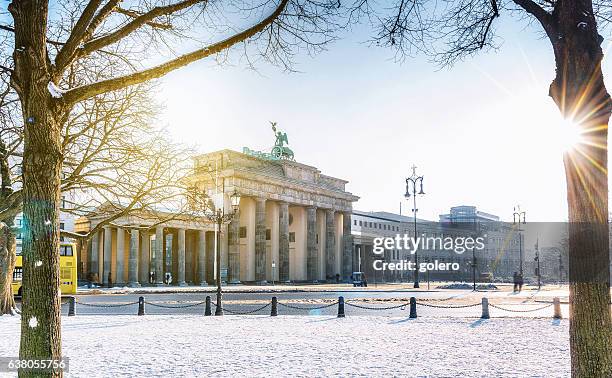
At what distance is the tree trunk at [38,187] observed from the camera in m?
6.04

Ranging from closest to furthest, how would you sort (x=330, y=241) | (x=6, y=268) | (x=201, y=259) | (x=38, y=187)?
(x=38, y=187), (x=6, y=268), (x=201, y=259), (x=330, y=241)

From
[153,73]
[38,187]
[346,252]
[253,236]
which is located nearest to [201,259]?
[253,236]

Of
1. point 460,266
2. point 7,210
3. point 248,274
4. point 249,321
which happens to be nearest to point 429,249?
point 460,266

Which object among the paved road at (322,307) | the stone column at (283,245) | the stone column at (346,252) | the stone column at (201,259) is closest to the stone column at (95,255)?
the stone column at (201,259)

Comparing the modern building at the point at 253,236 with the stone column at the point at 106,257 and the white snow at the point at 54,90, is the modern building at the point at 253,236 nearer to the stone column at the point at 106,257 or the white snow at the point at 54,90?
the stone column at the point at 106,257

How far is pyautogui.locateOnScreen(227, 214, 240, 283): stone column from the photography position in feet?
228

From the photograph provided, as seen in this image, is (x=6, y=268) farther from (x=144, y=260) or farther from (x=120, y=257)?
(x=144, y=260)

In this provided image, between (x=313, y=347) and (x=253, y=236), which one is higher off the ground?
(x=253, y=236)

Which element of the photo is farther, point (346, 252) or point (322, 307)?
point (346, 252)

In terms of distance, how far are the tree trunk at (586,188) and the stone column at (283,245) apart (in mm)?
71515

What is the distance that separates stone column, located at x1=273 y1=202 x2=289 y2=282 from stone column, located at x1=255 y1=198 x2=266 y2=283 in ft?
14.6

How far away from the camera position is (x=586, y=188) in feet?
20.9

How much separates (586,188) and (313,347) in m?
8.51

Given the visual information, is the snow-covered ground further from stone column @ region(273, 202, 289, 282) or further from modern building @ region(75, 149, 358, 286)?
stone column @ region(273, 202, 289, 282)
